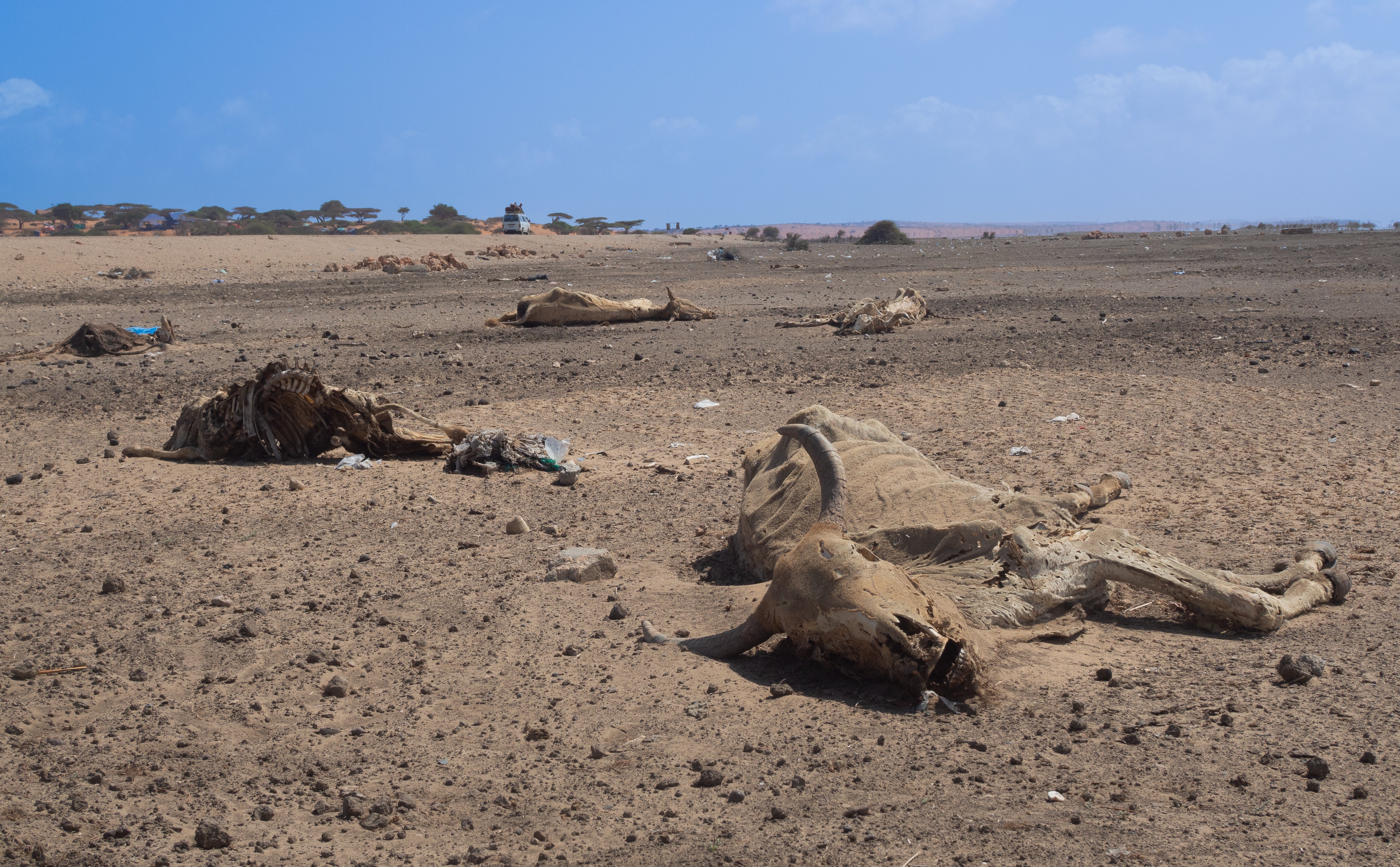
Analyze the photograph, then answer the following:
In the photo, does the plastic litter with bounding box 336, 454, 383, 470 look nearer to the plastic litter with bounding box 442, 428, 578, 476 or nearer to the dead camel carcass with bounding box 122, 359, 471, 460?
the dead camel carcass with bounding box 122, 359, 471, 460

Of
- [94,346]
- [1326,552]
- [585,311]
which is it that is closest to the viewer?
[1326,552]

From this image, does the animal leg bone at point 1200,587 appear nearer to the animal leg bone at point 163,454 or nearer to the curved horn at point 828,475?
the curved horn at point 828,475

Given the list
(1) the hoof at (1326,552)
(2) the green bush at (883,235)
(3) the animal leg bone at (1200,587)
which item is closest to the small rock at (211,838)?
(3) the animal leg bone at (1200,587)

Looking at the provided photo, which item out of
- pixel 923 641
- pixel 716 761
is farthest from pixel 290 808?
pixel 923 641

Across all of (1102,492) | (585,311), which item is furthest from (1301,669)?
(585,311)

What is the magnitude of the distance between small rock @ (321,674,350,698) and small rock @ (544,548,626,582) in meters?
1.40

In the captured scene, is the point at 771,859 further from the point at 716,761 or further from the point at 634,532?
the point at 634,532

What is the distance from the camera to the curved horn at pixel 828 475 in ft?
13.5

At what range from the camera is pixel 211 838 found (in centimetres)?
303

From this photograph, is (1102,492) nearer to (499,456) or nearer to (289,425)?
(499,456)

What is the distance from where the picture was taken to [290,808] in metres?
3.27

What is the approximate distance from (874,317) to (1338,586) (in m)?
9.75

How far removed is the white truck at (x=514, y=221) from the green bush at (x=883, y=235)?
15.4 m

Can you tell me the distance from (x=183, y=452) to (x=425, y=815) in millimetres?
5385
